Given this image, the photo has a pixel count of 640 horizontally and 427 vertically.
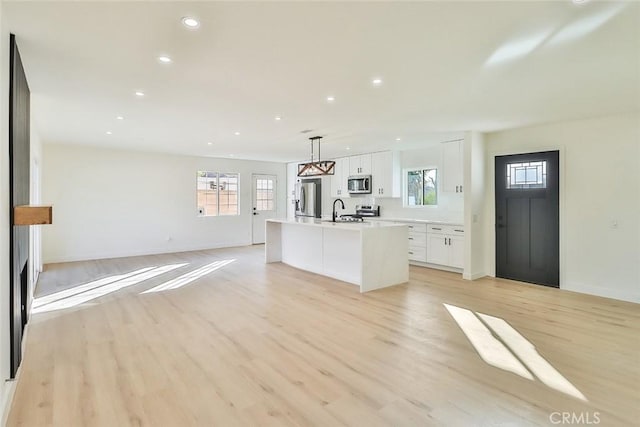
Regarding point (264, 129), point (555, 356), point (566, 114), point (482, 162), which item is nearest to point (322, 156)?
point (264, 129)

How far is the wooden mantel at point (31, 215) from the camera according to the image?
2.34 m

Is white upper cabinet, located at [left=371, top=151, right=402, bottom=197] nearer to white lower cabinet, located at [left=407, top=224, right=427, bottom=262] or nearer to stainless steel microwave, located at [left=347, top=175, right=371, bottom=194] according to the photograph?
stainless steel microwave, located at [left=347, top=175, right=371, bottom=194]

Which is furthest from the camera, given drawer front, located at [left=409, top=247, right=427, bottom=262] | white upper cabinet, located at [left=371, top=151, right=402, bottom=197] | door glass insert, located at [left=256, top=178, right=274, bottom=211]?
door glass insert, located at [left=256, top=178, right=274, bottom=211]

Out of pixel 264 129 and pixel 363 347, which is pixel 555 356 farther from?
pixel 264 129

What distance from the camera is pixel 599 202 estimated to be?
15.1 ft

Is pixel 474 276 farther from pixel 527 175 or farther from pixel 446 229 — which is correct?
pixel 527 175

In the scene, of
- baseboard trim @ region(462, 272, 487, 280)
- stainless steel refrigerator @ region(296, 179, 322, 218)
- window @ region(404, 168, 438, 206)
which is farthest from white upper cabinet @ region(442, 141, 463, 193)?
stainless steel refrigerator @ region(296, 179, 322, 218)

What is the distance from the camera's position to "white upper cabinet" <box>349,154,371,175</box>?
26.4 feet

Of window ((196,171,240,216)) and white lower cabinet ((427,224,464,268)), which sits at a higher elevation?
window ((196,171,240,216))

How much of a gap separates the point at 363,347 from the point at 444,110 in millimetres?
3056

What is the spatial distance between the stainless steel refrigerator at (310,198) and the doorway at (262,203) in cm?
87

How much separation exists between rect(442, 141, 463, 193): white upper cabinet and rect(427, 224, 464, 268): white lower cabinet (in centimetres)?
79

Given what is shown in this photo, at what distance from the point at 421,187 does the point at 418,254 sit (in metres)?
1.55

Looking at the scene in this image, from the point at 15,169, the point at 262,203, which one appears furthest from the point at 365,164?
the point at 15,169
